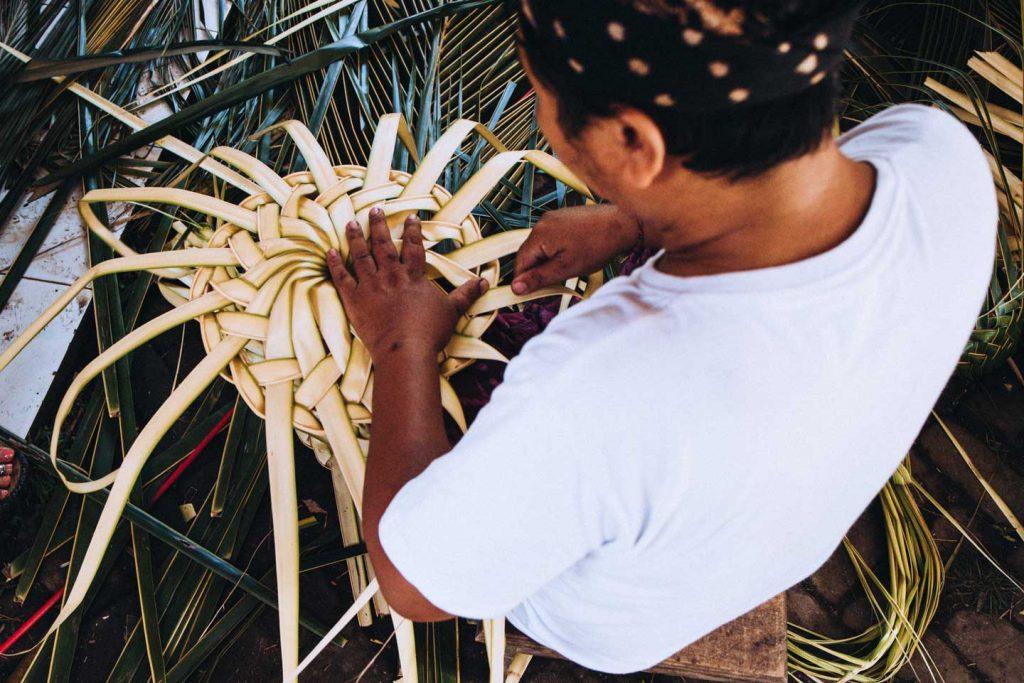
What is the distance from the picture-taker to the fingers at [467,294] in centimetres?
89

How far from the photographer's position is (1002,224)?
1311 mm

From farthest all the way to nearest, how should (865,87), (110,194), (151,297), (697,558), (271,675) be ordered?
(865,87) → (151,297) → (271,675) → (110,194) → (697,558)

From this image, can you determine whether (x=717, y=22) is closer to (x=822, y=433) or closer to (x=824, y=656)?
(x=822, y=433)

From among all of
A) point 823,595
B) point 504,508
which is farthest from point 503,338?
point 823,595

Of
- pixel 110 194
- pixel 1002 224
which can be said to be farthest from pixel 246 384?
pixel 1002 224

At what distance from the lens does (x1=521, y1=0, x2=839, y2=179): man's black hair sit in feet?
1.54

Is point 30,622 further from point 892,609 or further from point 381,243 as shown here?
point 892,609

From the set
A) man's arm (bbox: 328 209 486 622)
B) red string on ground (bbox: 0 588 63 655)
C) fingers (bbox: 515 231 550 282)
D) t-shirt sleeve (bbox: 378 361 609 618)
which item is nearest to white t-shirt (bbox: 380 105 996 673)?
t-shirt sleeve (bbox: 378 361 609 618)

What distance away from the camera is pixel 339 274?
0.88 meters

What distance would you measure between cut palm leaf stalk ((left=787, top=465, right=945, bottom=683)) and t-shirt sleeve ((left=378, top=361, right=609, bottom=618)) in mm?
915

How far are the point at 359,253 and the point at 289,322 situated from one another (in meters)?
0.12

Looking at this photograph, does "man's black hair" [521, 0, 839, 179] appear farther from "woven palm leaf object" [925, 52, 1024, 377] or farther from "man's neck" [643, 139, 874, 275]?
"woven palm leaf object" [925, 52, 1024, 377]

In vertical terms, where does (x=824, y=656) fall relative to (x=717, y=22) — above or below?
below

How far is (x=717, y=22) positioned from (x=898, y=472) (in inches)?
47.0
